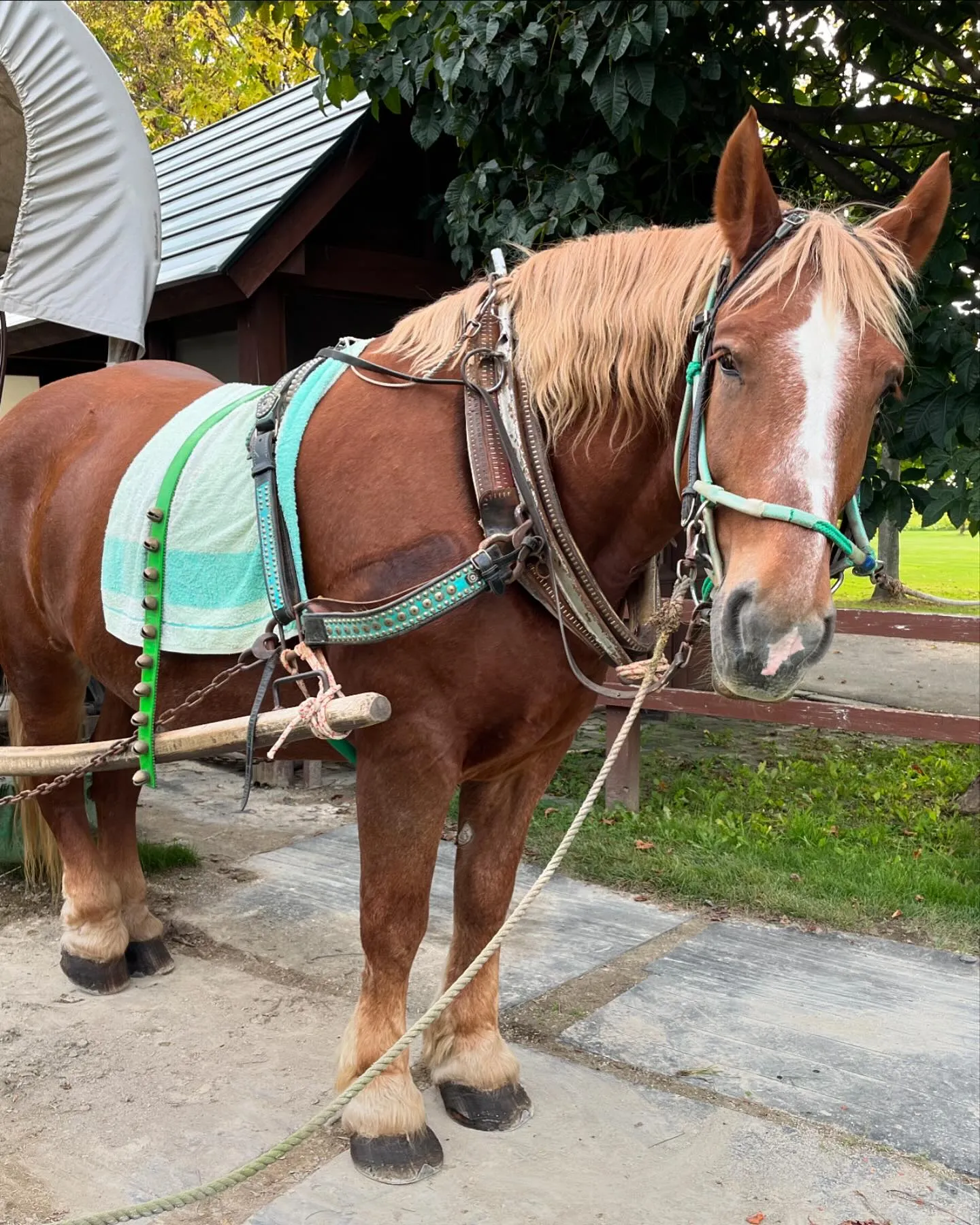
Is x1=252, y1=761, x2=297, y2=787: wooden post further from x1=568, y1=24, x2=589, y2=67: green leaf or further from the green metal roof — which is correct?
x1=568, y1=24, x2=589, y2=67: green leaf

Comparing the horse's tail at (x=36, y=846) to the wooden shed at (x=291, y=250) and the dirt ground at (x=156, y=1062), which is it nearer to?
the dirt ground at (x=156, y=1062)

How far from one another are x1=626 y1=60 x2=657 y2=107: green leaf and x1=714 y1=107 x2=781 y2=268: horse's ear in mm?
2056

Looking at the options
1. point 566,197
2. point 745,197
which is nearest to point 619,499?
point 745,197

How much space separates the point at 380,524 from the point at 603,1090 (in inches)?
60.8

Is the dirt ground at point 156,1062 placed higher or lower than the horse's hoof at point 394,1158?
lower

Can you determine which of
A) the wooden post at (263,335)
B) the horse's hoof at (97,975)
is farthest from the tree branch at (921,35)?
the horse's hoof at (97,975)

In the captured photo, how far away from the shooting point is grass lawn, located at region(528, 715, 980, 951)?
3.63m

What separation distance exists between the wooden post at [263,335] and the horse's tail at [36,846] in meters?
2.29

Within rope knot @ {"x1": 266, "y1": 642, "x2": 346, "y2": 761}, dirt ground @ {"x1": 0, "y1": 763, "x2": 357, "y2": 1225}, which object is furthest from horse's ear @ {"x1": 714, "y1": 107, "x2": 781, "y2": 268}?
dirt ground @ {"x1": 0, "y1": 763, "x2": 357, "y2": 1225}

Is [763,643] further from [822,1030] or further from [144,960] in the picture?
[144,960]

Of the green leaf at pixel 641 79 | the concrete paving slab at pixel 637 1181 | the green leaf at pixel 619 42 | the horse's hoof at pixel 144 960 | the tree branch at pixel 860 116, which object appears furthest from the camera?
the tree branch at pixel 860 116

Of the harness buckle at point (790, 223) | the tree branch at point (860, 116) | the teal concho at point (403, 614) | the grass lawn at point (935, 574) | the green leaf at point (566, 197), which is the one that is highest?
the tree branch at point (860, 116)

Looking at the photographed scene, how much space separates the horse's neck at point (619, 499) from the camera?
1866mm

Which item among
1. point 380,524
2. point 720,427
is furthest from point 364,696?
point 720,427
